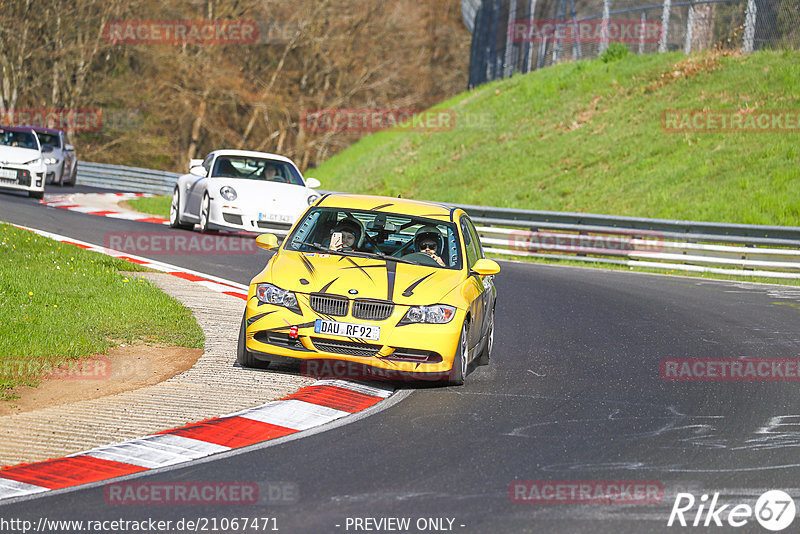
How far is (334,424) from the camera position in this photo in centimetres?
742

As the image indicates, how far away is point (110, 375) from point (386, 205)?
118 inches

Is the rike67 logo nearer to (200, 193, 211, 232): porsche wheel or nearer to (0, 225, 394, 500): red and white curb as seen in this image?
(0, 225, 394, 500): red and white curb

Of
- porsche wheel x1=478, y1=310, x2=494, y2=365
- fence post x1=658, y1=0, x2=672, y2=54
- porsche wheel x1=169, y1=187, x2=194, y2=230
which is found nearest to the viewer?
porsche wheel x1=478, y1=310, x2=494, y2=365

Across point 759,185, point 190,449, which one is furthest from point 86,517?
point 759,185

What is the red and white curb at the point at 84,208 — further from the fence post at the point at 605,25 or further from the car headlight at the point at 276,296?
the fence post at the point at 605,25

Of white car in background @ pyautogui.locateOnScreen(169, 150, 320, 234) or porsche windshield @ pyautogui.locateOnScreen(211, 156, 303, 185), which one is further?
porsche windshield @ pyautogui.locateOnScreen(211, 156, 303, 185)

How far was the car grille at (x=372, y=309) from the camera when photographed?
859cm

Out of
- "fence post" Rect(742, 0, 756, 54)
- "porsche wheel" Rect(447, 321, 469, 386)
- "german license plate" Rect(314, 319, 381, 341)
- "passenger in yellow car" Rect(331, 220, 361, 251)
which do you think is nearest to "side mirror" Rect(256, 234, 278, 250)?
"passenger in yellow car" Rect(331, 220, 361, 251)

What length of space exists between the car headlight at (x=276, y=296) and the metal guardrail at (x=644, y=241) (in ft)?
44.8

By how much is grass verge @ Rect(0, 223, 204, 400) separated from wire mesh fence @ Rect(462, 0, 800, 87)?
21.3m

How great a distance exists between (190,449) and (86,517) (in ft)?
4.47

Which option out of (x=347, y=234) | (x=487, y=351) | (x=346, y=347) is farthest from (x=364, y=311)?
(x=487, y=351)

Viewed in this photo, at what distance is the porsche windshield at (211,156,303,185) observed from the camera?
64.8 feet

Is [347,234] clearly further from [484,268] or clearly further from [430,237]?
[484,268]
